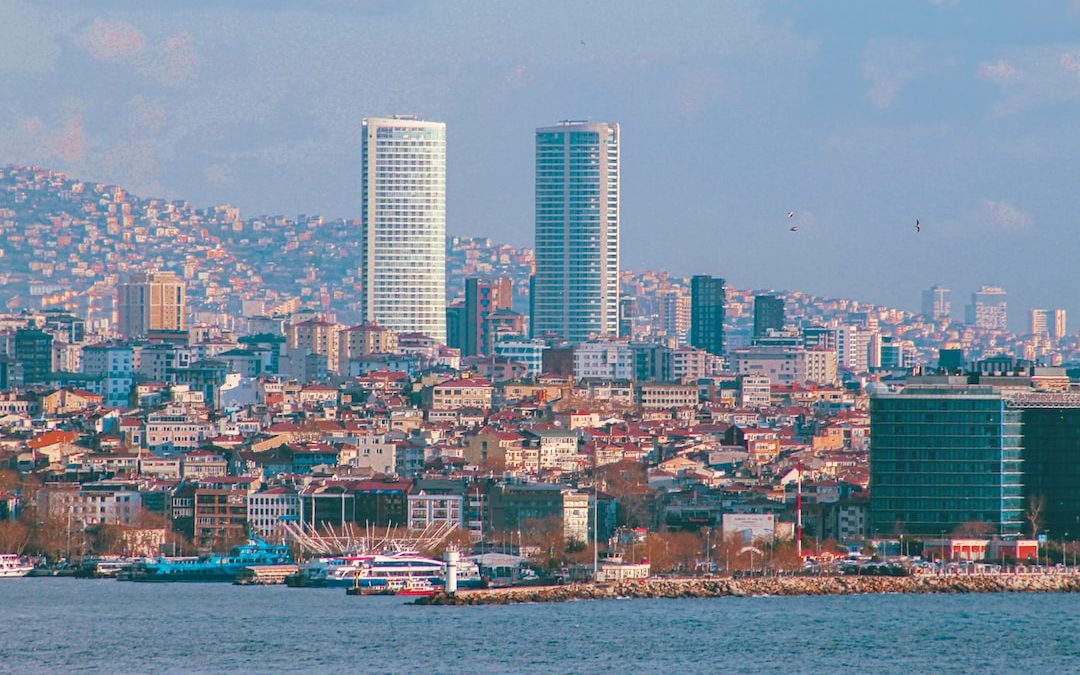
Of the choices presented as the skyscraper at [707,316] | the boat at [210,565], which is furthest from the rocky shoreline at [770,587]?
the skyscraper at [707,316]

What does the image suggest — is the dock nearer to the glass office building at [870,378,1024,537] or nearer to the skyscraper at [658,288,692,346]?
the glass office building at [870,378,1024,537]

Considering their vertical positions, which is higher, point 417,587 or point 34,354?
point 34,354

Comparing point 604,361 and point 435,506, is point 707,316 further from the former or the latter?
point 435,506

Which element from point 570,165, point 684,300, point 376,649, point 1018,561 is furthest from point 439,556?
point 684,300

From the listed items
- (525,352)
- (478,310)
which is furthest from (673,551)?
Answer: (478,310)

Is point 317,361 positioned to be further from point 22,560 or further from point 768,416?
point 22,560

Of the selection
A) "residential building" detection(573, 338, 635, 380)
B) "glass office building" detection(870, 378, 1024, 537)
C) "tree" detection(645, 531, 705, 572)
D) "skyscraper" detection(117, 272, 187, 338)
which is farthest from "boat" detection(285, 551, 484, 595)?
"skyscraper" detection(117, 272, 187, 338)
